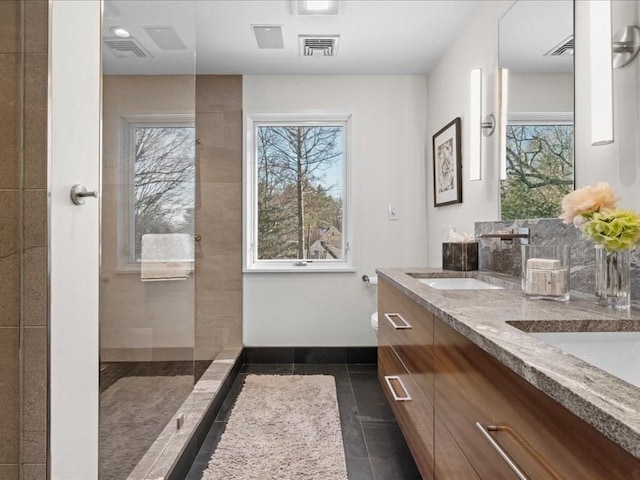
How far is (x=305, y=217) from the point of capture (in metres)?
3.40

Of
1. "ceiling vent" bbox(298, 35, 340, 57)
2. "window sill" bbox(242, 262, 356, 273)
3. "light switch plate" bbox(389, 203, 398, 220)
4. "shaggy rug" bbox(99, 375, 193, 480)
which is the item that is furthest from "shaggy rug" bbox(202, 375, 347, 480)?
"ceiling vent" bbox(298, 35, 340, 57)

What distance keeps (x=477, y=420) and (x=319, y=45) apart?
2505 mm

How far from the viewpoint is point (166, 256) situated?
1825mm

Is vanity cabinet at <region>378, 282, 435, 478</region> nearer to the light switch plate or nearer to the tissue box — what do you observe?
the tissue box

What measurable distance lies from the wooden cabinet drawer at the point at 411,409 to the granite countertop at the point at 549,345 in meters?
0.38

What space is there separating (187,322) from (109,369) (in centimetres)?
70

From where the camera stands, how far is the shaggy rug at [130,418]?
1360 millimetres

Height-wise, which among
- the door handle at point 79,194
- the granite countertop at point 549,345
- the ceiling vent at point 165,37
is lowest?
the granite countertop at point 549,345

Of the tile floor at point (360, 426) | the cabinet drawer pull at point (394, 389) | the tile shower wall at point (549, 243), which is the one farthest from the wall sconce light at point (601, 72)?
the tile floor at point (360, 426)

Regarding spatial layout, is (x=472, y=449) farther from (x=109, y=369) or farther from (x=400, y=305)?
(x=109, y=369)

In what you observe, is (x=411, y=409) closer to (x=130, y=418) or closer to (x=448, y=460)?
(x=448, y=460)

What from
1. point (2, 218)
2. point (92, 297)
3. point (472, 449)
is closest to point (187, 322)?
point (92, 297)

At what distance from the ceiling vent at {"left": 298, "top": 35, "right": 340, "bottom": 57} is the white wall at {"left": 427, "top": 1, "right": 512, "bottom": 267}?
0.77 m

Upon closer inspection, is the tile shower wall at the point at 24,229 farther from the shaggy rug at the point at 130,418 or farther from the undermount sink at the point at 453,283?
the undermount sink at the point at 453,283
